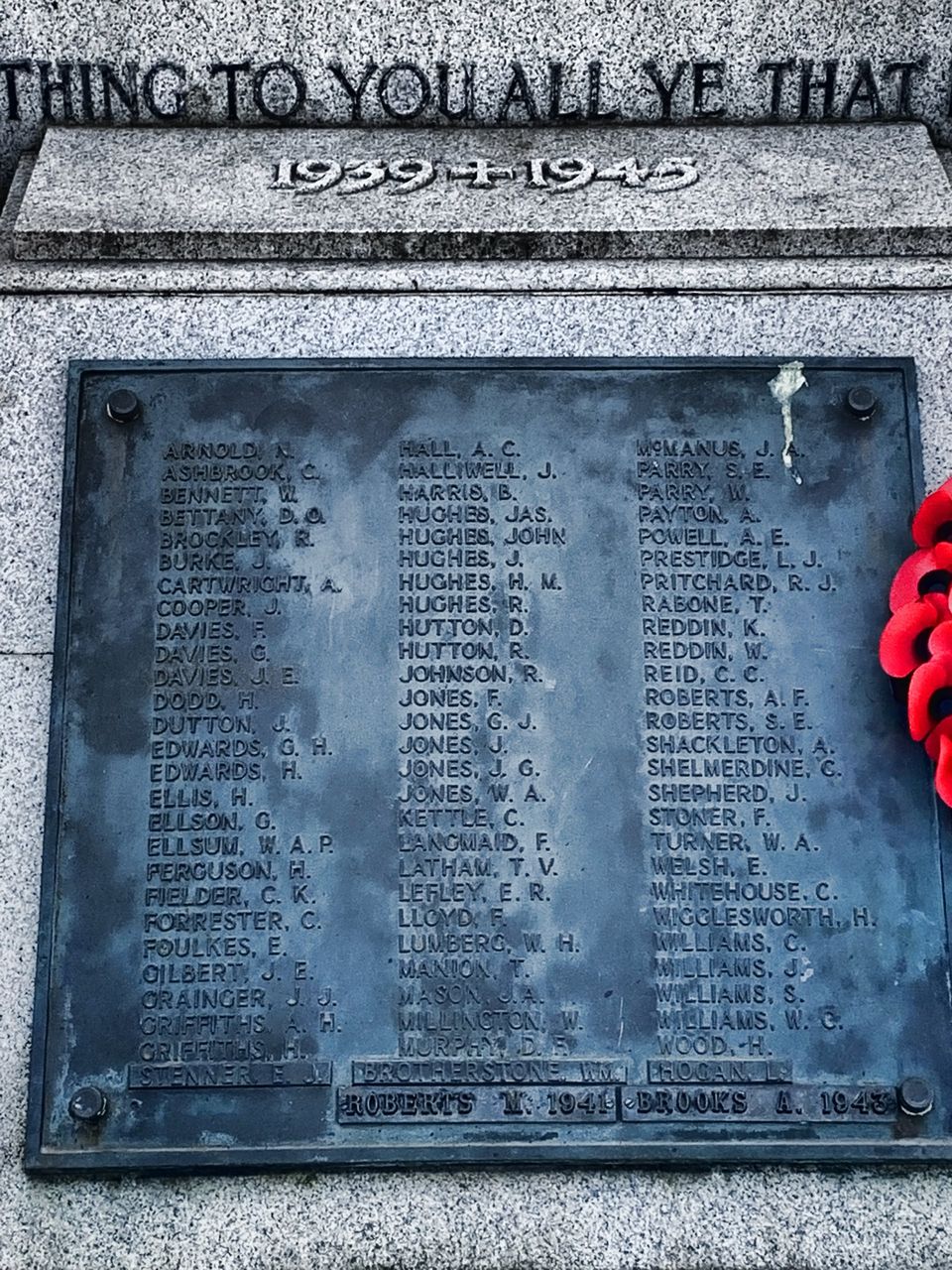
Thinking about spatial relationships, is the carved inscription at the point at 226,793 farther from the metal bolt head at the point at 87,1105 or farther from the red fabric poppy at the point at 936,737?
the red fabric poppy at the point at 936,737

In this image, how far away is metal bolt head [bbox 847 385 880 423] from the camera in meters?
4.09

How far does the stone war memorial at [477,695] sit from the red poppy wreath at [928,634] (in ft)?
0.04

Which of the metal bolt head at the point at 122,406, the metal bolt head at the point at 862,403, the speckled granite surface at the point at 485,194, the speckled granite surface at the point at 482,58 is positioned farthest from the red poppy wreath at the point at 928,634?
the metal bolt head at the point at 122,406

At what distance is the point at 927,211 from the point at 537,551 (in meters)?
1.46

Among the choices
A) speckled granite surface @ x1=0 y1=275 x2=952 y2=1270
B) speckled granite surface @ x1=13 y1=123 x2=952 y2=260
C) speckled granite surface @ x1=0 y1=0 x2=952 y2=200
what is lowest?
speckled granite surface @ x1=0 y1=275 x2=952 y2=1270

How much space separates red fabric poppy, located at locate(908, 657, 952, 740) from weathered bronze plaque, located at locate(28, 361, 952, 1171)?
0.42 feet

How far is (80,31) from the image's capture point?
4.73 m

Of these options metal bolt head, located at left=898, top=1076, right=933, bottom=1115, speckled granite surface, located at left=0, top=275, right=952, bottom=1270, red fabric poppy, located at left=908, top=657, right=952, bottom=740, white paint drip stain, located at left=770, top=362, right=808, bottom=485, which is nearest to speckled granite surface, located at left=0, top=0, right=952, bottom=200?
speckled granite surface, located at left=0, top=275, right=952, bottom=1270

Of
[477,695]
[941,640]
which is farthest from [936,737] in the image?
[477,695]

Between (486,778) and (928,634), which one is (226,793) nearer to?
(486,778)

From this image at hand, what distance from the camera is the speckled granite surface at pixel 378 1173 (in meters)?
3.65

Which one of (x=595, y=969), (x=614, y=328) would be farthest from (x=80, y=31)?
(x=595, y=969)

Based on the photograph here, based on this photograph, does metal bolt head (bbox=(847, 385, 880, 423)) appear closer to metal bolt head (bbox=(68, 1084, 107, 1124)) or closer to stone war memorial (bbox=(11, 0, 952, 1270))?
stone war memorial (bbox=(11, 0, 952, 1270))

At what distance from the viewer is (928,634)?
3846mm
